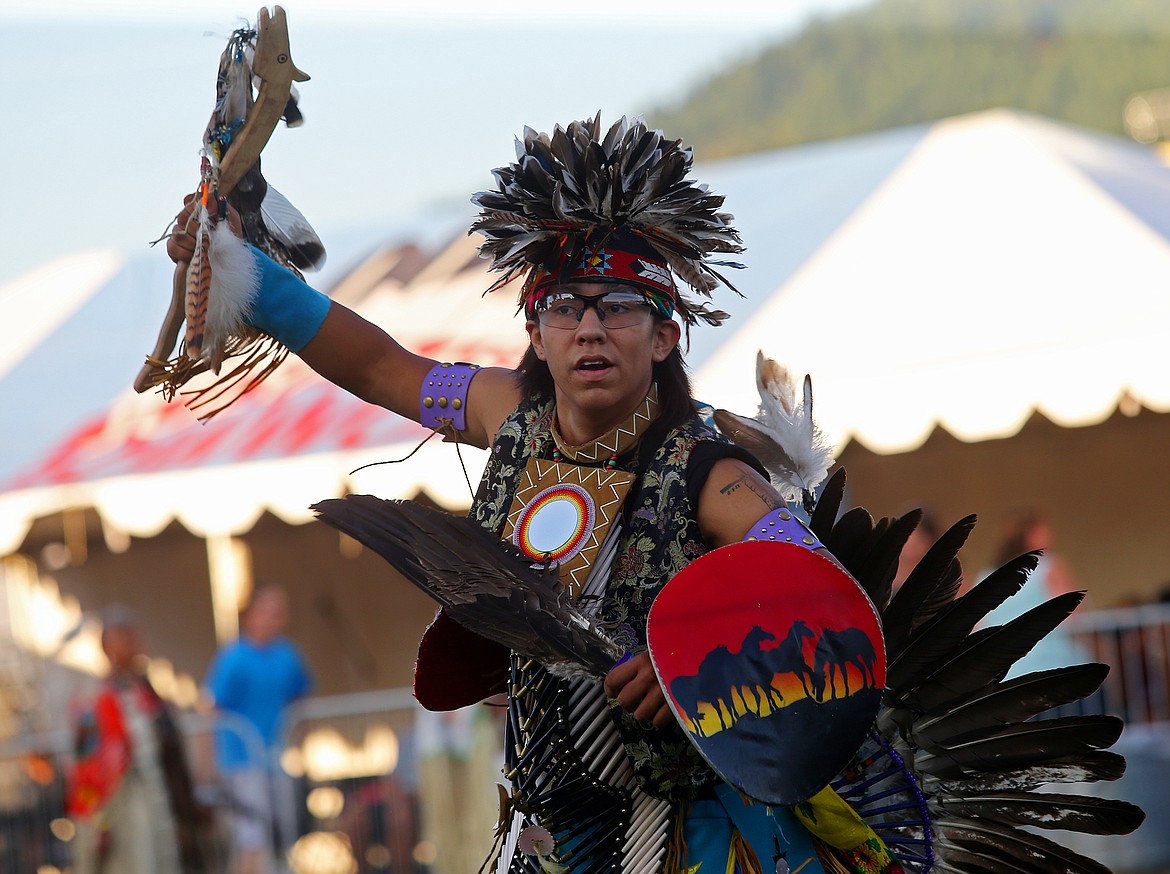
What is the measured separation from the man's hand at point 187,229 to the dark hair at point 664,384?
63 centimetres

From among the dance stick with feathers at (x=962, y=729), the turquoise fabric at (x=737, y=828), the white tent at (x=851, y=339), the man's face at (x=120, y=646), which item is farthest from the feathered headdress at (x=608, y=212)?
the man's face at (x=120, y=646)

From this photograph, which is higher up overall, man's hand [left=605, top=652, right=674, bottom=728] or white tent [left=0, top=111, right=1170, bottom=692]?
white tent [left=0, top=111, right=1170, bottom=692]

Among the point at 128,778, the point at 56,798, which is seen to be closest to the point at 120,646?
the point at 128,778

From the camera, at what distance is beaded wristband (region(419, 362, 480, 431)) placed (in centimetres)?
352

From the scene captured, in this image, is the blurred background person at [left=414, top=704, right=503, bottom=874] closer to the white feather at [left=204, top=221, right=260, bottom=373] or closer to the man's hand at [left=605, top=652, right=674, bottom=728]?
the white feather at [left=204, top=221, right=260, bottom=373]

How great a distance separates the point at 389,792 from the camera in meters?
8.77

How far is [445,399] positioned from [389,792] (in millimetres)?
5625

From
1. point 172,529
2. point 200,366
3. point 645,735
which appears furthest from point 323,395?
point 645,735

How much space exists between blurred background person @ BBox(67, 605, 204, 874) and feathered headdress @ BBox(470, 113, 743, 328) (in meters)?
5.35

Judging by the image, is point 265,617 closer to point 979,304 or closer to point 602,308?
point 979,304

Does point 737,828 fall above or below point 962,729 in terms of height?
below

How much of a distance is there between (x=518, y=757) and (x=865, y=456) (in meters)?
8.05

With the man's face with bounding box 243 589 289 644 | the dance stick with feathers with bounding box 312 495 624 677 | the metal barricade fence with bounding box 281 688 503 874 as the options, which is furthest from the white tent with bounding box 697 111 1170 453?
the dance stick with feathers with bounding box 312 495 624 677

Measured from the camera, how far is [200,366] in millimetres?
3438
